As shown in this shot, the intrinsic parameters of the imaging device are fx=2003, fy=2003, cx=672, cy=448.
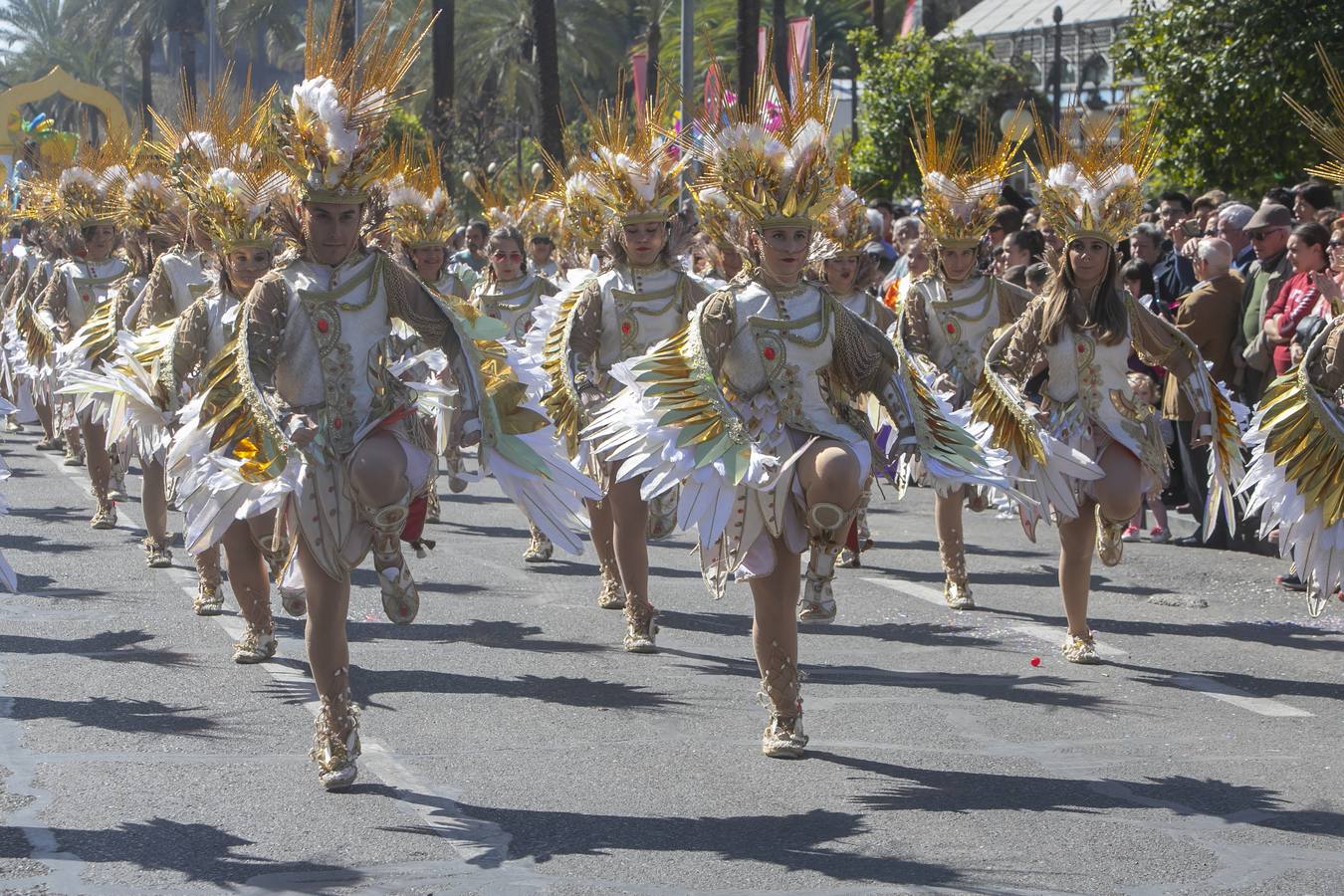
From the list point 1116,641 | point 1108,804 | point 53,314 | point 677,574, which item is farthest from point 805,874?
point 53,314

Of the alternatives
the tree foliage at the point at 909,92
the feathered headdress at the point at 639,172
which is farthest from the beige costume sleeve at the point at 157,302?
the tree foliage at the point at 909,92

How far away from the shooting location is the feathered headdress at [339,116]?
6.84 m

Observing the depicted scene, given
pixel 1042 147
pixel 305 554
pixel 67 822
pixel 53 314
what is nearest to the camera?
pixel 67 822

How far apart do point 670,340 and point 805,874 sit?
228 centimetres

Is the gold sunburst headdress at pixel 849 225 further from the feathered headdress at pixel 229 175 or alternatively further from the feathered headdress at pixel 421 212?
the feathered headdress at pixel 421 212

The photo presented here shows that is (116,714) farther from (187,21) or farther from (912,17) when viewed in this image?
(187,21)

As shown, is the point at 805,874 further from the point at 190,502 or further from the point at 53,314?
the point at 53,314

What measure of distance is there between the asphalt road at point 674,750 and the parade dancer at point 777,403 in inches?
26.3

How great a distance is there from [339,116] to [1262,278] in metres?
7.58

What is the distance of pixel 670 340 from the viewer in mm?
7219

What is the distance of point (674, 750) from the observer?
23.5ft

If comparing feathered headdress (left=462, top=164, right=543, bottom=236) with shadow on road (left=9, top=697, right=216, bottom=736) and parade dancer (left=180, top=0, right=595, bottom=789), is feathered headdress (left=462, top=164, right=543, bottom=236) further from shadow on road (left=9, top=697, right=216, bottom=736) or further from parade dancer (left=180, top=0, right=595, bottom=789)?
parade dancer (left=180, top=0, right=595, bottom=789)

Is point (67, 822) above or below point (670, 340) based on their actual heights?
below

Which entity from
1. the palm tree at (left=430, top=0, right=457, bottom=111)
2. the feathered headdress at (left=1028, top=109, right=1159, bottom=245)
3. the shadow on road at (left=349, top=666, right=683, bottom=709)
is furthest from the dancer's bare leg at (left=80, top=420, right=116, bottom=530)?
the palm tree at (left=430, top=0, right=457, bottom=111)
